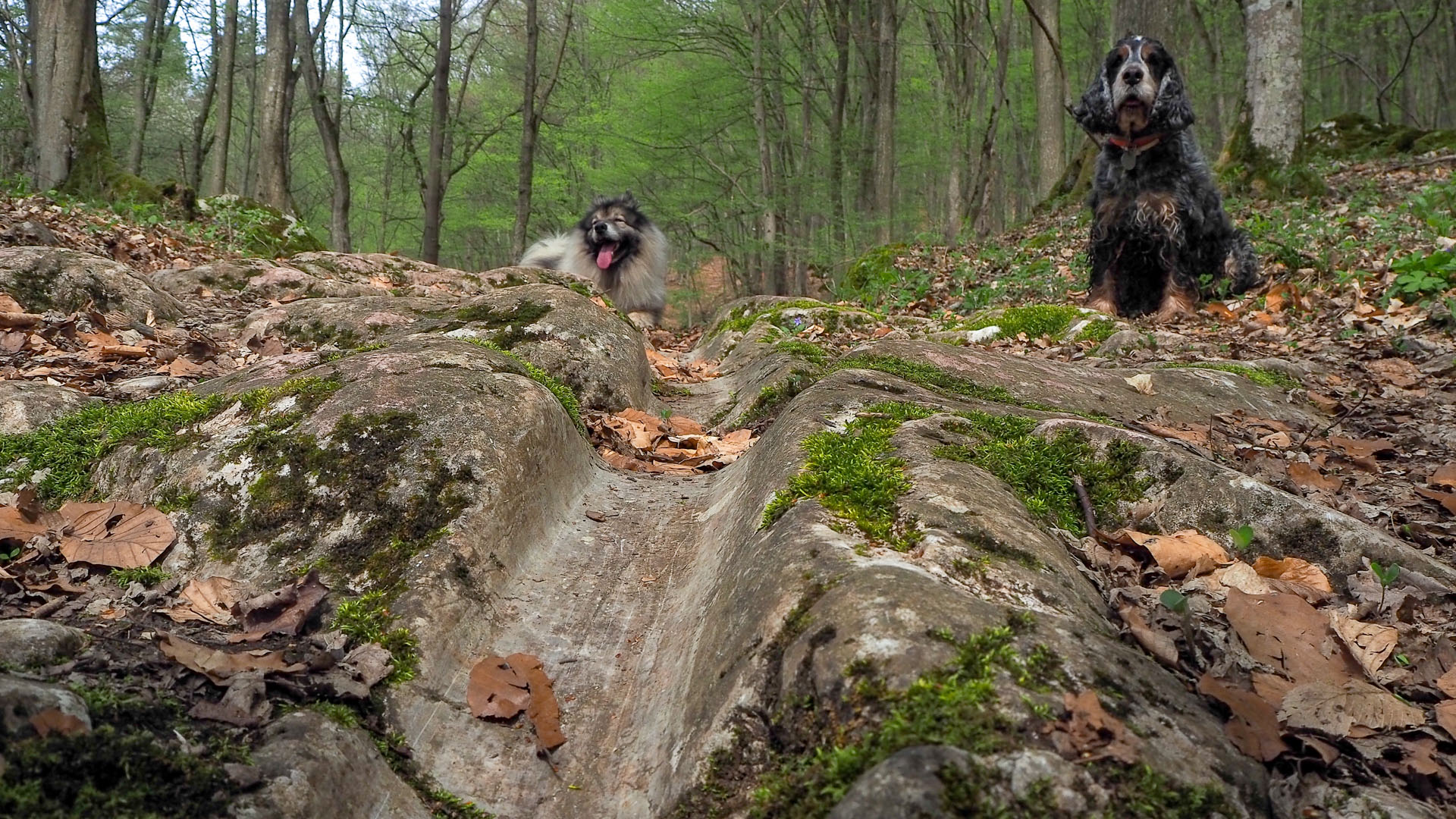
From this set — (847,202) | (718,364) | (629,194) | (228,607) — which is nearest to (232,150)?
(847,202)

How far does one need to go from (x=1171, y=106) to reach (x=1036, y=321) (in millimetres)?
2003

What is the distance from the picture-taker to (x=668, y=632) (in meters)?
2.19

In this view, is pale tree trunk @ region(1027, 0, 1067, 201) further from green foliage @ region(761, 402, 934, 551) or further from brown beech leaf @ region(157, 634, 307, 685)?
brown beech leaf @ region(157, 634, 307, 685)

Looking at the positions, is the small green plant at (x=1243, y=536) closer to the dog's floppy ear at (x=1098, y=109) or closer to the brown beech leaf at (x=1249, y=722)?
the brown beech leaf at (x=1249, y=722)

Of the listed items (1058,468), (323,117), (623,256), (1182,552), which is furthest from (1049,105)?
(323,117)

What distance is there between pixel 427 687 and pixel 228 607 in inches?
22.2

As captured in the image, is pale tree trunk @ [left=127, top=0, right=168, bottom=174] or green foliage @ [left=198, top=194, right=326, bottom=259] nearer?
green foliage @ [left=198, top=194, right=326, bottom=259]

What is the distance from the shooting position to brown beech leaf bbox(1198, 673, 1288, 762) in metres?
1.39

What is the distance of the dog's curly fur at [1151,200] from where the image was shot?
6320 millimetres

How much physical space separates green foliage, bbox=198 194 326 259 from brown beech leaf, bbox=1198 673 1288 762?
10697 mm

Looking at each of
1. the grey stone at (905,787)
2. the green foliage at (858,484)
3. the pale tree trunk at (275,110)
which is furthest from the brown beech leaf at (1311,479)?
the pale tree trunk at (275,110)

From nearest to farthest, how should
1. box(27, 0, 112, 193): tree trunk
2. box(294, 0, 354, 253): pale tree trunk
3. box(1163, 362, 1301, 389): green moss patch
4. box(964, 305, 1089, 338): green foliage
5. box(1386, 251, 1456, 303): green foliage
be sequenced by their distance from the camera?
box(1163, 362, 1301, 389): green moss patch
box(1386, 251, 1456, 303): green foliage
box(964, 305, 1089, 338): green foliage
box(27, 0, 112, 193): tree trunk
box(294, 0, 354, 253): pale tree trunk

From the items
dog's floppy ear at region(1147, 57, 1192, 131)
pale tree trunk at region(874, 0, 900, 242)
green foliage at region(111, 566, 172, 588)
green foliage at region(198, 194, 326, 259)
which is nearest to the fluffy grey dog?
green foliage at region(198, 194, 326, 259)

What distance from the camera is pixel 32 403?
2994 millimetres
